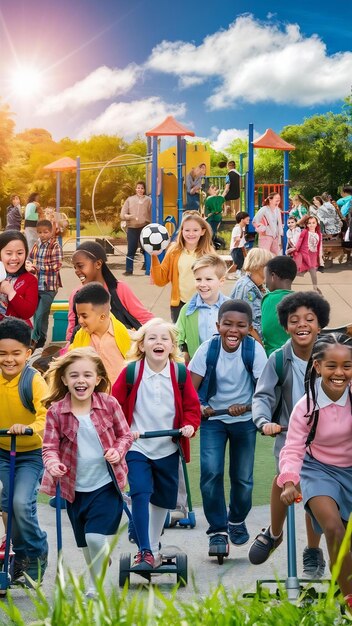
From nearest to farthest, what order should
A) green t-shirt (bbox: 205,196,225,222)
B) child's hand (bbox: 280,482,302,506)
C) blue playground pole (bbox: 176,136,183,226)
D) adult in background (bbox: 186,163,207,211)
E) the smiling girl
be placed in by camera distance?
1. child's hand (bbox: 280,482,302,506)
2. the smiling girl
3. blue playground pole (bbox: 176,136,183,226)
4. green t-shirt (bbox: 205,196,225,222)
5. adult in background (bbox: 186,163,207,211)

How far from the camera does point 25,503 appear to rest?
19.3 feet

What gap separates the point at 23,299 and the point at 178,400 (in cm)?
289

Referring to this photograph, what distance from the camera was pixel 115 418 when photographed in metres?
5.66

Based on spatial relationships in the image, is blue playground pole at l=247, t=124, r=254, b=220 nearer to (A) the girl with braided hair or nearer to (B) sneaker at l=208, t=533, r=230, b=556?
(B) sneaker at l=208, t=533, r=230, b=556

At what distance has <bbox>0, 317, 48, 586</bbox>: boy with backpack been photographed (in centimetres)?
596

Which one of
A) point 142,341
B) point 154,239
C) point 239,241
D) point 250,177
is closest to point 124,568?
point 142,341

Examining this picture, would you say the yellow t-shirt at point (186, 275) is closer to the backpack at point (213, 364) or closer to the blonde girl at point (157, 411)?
the backpack at point (213, 364)

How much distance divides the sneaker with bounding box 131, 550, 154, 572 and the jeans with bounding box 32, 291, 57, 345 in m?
8.85

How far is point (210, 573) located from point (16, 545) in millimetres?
1086

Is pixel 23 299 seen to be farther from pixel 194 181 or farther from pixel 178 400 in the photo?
pixel 194 181

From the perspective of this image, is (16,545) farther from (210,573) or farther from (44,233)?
(44,233)

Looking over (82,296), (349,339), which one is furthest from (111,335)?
(349,339)

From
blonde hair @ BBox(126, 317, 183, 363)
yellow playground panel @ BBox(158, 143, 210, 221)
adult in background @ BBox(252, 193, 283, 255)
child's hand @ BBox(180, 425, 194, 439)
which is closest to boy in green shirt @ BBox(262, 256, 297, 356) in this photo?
blonde hair @ BBox(126, 317, 183, 363)

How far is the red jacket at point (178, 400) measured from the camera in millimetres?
6188
